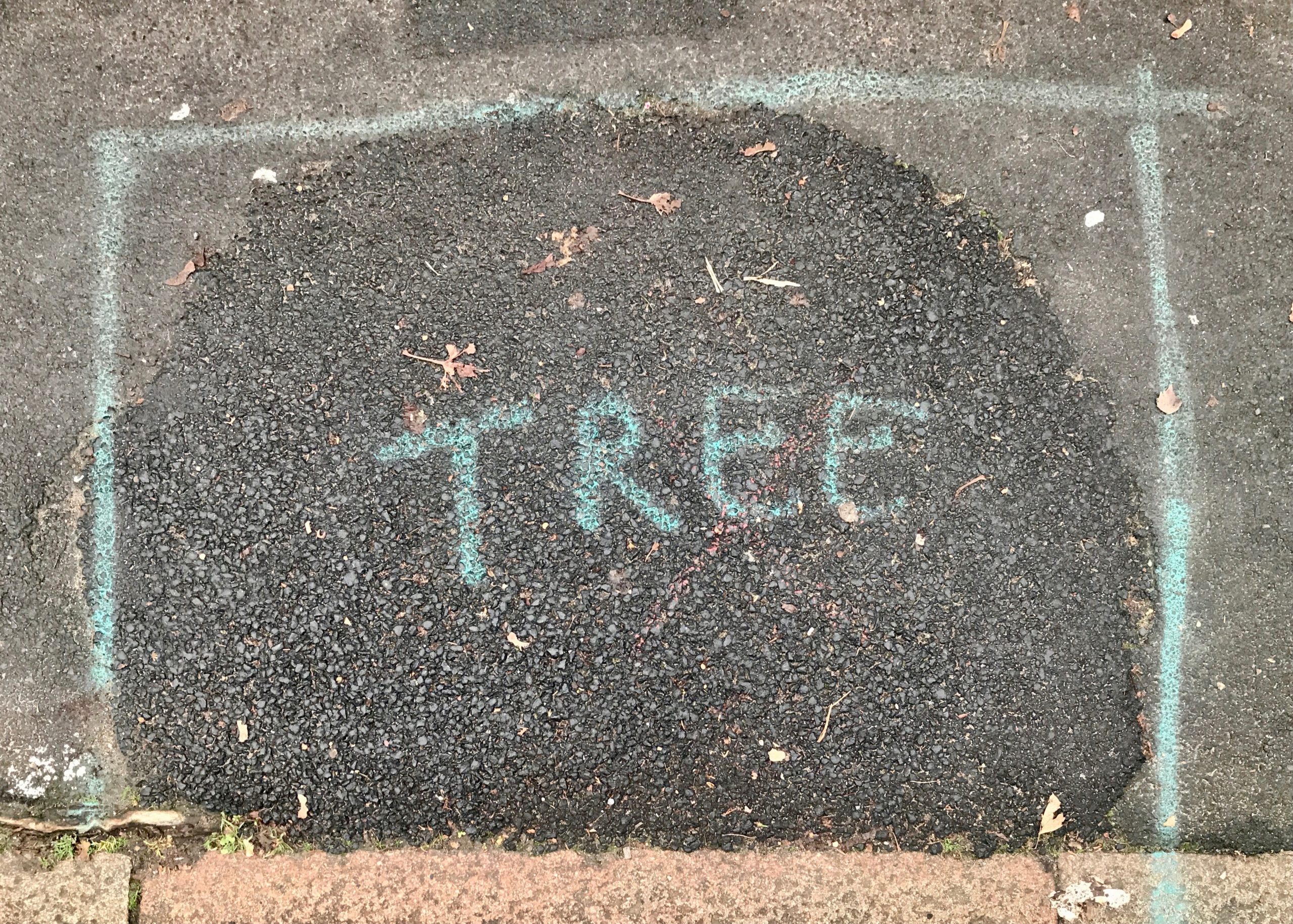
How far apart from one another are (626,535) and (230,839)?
1687 mm

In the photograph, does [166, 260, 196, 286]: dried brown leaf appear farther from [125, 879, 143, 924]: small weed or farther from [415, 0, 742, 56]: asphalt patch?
[125, 879, 143, 924]: small weed

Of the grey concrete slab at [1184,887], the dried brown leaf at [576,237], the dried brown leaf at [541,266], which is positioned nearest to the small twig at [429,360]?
the dried brown leaf at [541,266]

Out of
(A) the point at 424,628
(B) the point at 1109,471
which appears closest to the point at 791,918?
(A) the point at 424,628

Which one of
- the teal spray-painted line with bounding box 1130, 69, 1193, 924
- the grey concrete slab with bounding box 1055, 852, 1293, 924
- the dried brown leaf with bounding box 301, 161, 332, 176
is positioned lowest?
the grey concrete slab with bounding box 1055, 852, 1293, 924

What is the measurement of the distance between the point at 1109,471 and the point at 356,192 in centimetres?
280

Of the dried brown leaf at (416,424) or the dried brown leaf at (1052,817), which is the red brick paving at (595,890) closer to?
the dried brown leaf at (1052,817)

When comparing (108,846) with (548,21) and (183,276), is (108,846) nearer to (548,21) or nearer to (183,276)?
(183,276)

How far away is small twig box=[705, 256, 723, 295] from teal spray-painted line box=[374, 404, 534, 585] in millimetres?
770

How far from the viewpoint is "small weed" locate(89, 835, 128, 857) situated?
234 centimetres

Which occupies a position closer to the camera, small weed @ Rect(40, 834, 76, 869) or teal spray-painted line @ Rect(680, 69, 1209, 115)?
small weed @ Rect(40, 834, 76, 869)

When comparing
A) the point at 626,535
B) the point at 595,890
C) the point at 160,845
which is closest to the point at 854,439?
the point at 626,535

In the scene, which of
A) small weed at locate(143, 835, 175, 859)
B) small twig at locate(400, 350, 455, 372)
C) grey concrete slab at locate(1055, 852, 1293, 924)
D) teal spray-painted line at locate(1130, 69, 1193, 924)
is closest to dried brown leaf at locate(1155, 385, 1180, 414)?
teal spray-painted line at locate(1130, 69, 1193, 924)

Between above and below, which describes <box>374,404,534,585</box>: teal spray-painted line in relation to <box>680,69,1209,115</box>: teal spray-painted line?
below

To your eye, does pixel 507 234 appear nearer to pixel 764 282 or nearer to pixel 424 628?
pixel 764 282
